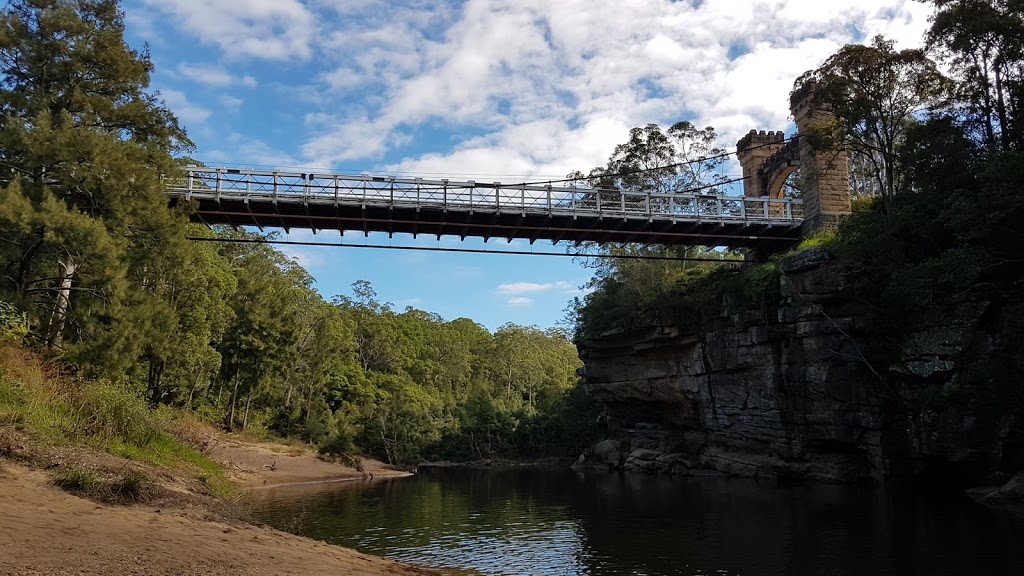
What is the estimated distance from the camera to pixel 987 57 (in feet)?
70.6

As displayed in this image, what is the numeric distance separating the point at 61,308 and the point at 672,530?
16332 millimetres

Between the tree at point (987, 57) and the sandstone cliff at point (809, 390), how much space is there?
18.5 feet

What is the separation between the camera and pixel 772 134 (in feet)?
132

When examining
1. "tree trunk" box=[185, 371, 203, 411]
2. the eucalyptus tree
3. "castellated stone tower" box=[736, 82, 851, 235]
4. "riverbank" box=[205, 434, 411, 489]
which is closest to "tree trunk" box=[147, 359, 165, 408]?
"riverbank" box=[205, 434, 411, 489]

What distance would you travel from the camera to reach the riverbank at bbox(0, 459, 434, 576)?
6275 millimetres

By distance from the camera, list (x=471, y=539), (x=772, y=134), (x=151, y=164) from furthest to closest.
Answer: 1. (x=772, y=134)
2. (x=151, y=164)
3. (x=471, y=539)

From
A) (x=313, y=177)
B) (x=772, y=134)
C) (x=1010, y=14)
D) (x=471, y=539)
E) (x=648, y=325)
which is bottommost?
(x=471, y=539)

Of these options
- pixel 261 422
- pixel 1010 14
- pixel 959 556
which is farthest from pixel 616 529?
pixel 261 422

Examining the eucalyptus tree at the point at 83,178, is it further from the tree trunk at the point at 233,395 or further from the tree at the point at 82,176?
the tree trunk at the point at 233,395

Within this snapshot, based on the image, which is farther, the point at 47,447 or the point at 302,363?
the point at 302,363

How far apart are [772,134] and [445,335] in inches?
1823

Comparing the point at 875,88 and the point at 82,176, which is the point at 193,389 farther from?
the point at 875,88

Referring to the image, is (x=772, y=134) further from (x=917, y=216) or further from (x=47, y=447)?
(x=47, y=447)

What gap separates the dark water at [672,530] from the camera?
43.1 ft
